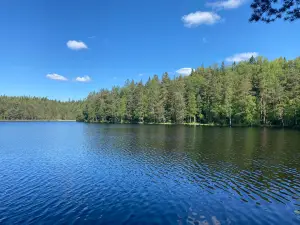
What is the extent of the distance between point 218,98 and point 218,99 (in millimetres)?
1082

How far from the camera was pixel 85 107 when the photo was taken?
186375mm

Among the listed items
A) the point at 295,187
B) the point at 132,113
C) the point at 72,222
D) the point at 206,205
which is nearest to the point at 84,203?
the point at 72,222

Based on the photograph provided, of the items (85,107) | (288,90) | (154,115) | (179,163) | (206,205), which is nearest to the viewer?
(206,205)

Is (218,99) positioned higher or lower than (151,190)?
higher

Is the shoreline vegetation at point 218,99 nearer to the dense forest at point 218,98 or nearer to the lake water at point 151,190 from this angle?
the dense forest at point 218,98

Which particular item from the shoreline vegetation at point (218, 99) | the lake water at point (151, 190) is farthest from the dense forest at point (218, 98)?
the lake water at point (151, 190)

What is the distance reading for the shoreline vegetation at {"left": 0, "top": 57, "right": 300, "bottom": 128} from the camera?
85438 millimetres

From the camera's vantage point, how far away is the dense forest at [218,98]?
280 feet

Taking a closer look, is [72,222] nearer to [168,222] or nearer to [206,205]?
[168,222]

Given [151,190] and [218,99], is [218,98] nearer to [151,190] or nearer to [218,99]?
[218,99]

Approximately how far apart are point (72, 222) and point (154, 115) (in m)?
113

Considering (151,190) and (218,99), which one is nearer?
(151,190)

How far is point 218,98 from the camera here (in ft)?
338

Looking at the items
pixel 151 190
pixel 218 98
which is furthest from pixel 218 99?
pixel 151 190
